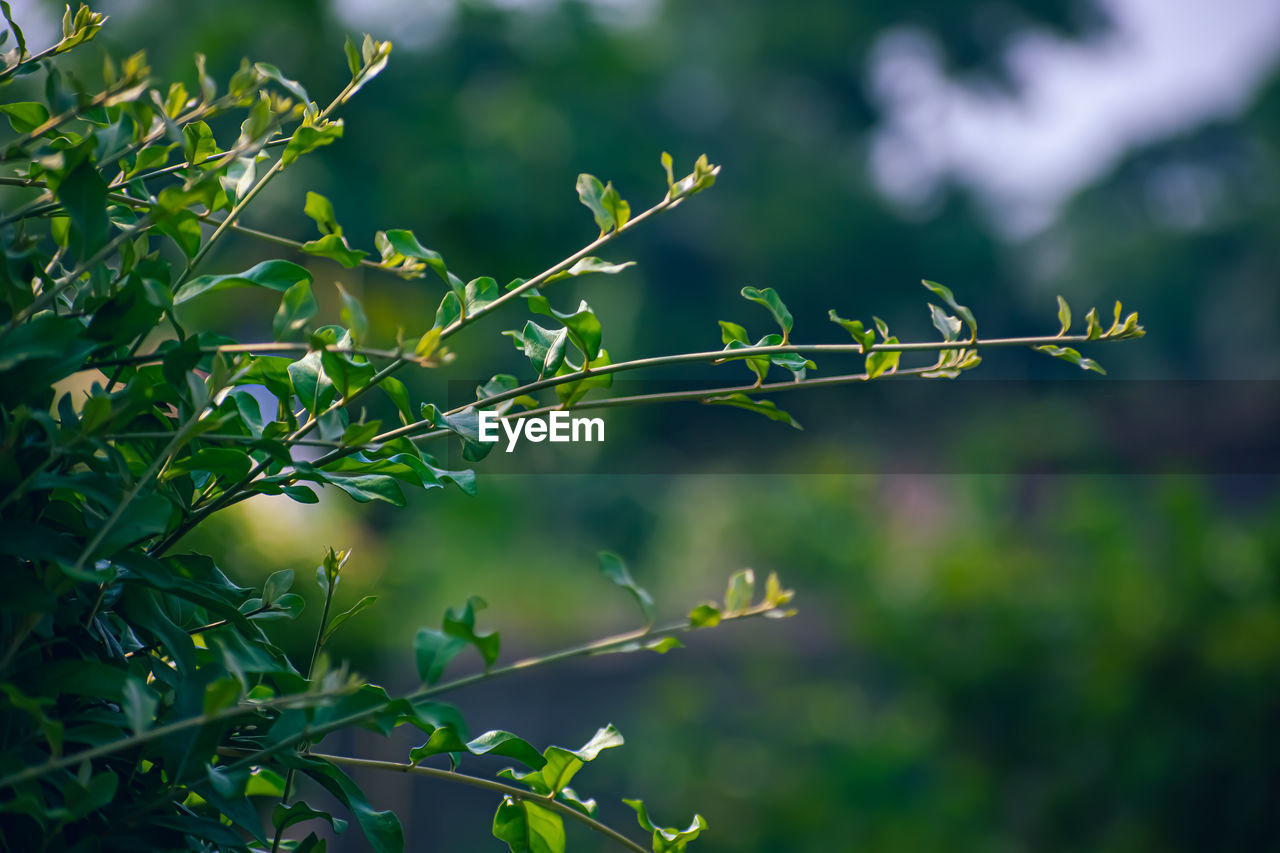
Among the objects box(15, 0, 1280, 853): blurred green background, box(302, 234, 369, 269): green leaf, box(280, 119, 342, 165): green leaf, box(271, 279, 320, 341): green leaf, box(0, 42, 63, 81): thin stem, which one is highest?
box(0, 42, 63, 81): thin stem

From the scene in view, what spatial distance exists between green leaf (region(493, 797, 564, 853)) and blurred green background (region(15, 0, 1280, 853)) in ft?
4.72

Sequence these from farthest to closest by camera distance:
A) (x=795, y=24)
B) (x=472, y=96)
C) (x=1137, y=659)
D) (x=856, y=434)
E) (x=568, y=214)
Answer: (x=795, y=24) → (x=856, y=434) → (x=472, y=96) → (x=568, y=214) → (x=1137, y=659)

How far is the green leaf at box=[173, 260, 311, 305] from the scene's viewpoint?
0.43m

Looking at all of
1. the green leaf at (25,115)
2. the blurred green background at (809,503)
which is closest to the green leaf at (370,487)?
the green leaf at (25,115)

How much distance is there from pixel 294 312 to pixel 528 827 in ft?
0.91

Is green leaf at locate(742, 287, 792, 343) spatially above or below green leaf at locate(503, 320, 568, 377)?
above

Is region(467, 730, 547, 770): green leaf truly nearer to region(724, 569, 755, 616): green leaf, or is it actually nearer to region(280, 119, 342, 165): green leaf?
region(724, 569, 755, 616): green leaf

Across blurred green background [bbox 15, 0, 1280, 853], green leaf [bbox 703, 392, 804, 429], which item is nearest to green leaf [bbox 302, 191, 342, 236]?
green leaf [bbox 703, 392, 804, 429]

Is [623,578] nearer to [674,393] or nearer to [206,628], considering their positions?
[674,393]

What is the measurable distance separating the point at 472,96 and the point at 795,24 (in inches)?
223

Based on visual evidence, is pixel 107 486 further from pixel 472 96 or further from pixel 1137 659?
pixel 472 96

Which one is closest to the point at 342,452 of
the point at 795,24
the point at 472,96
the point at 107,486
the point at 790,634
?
the point at 107,486

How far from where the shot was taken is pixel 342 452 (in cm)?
42

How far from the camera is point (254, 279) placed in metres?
0.44
